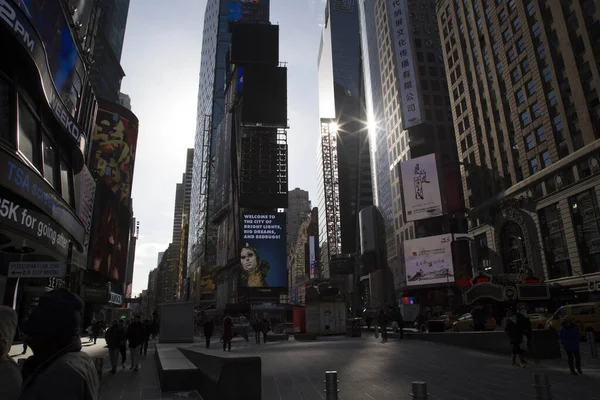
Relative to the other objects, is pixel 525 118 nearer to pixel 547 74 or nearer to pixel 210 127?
pixel 547 74

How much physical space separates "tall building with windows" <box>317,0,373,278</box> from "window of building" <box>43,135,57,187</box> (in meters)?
127

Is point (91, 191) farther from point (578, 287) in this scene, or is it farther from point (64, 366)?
point (578, 287)

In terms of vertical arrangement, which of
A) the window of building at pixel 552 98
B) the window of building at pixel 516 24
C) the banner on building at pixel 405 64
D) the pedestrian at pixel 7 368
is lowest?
the pedestrian at pixel 7 368

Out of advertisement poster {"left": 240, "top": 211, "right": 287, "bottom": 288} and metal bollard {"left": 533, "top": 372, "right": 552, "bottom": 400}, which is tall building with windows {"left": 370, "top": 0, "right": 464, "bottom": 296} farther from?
metal bollard {"left": 533, "top": 372, "right": 552, "bottom": 400}

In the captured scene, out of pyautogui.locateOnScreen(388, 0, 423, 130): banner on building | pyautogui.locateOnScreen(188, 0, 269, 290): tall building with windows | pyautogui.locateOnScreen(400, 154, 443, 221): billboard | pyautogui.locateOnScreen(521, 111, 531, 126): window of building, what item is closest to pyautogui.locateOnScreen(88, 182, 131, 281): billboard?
pyautogui.locateOnScreen(400, 154, 443, 221): billboard

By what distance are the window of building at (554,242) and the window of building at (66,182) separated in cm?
4247

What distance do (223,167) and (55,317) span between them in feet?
317

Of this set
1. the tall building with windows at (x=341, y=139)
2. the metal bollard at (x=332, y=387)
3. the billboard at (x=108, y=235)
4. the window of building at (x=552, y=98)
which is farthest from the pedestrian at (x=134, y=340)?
the tall building with windows at (x=341, y=139)

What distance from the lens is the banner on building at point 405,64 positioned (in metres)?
78.5

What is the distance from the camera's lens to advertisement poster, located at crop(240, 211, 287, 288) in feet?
280

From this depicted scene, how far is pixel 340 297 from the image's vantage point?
34125 millimetres

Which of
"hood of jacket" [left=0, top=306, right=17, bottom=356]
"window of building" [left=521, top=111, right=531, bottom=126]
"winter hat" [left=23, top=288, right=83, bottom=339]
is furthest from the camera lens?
"window of building" [left=521, top=111, right=531, bottom=126]

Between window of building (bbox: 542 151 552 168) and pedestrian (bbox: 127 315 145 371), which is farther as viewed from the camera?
window of building (bbox: 542 151 552 168)

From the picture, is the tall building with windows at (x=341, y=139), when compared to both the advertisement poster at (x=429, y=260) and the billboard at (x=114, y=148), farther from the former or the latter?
the billboard at (x=114, y=148)
